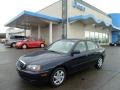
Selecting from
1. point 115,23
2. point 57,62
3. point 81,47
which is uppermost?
point 115,23

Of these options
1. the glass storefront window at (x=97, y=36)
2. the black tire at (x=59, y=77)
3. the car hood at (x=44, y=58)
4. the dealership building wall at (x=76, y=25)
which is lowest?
the black tire at (x=59, y=77)

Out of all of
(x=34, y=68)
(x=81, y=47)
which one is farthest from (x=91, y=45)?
(x=34, y=68)

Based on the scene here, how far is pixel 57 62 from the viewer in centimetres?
518

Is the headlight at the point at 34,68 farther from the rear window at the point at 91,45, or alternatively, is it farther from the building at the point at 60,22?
the building at the point at 60,22

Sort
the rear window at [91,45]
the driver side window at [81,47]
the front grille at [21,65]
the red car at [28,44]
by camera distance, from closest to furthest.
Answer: the front grille at [21,65]
the driver side window at [81,47]
the rear window at [91,45]
the red car at [28,44]

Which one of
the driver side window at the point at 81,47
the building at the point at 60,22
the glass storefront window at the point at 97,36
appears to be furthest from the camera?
the glass storefront window at the point at 97,36

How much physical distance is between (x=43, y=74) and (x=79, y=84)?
1375 mm

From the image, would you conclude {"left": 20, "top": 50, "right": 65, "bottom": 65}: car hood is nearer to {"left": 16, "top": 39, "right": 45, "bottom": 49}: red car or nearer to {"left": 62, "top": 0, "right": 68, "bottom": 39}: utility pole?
{"left": 16, "top": 39, "right": 45, "bottom": 49}: red car

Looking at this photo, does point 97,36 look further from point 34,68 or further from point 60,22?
point 34,68

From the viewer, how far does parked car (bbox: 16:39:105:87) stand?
15.9ft

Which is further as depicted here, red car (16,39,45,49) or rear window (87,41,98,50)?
red car (16,39,45,49)

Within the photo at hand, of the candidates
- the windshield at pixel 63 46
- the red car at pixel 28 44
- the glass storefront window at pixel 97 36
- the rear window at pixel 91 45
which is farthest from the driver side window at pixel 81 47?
the glass storefront window at pixel 97 36

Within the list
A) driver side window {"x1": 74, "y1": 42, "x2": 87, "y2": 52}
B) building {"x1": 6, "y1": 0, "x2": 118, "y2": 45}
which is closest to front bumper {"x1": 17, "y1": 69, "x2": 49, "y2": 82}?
driver side window {"x1": 74, "y1": 42, "x2": 87, "y2": 52}

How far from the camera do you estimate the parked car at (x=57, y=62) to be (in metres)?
4.84
